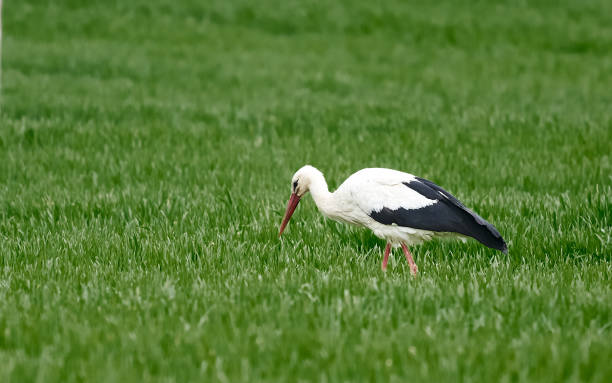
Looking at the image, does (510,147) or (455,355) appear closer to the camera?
(455,355)

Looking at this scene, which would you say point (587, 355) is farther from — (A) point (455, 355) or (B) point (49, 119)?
(B) point (49, 119)

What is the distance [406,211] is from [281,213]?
186 centimetres

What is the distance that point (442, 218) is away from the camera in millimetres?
5137

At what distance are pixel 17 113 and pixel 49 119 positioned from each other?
85cm

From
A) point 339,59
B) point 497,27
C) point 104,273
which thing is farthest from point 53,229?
point 497,27

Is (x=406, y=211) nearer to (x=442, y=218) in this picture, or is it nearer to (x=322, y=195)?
(x=442, y=218)

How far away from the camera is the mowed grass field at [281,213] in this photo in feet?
11.9

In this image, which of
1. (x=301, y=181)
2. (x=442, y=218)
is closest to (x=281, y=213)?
(x=301, y=181)

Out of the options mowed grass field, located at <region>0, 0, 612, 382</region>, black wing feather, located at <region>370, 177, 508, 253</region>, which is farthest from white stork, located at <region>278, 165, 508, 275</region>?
mowed grass field, located at <region>0, 0, 612, 382</region>

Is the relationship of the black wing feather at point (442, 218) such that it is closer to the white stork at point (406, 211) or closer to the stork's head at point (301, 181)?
the white stork at point (406, 211)

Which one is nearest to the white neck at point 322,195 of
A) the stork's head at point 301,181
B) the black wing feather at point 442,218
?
the stork's head at point 301,181

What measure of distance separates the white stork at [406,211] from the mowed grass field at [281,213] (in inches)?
10.2

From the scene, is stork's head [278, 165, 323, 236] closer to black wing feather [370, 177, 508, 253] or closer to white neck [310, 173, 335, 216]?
white neck [310, 173, 335, 216]

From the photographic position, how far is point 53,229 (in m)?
6.46
